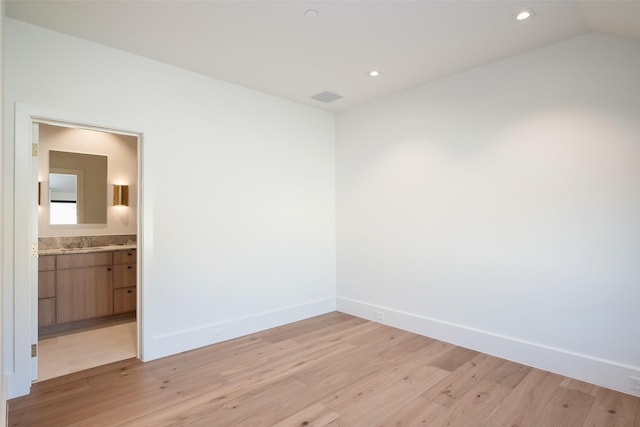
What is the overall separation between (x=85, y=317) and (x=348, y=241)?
3.51 meters

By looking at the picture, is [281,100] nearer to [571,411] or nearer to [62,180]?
[62,180]

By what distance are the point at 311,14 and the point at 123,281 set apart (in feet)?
13.3

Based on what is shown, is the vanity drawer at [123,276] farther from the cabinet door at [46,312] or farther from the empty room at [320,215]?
the cabinet door at [46,312]

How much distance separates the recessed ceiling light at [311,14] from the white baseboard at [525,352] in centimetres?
328

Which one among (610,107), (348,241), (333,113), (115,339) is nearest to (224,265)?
(115,339)

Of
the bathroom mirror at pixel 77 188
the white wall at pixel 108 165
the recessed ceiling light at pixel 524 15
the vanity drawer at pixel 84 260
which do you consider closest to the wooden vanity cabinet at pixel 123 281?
the vanity drawer at pixel 84 260

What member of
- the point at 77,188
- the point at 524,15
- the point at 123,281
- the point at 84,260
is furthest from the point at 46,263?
the point at 524,15

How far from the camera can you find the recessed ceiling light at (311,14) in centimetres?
253

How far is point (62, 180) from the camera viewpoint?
4.64 m

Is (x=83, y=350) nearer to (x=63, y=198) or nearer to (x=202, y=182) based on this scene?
(x=202, y=182)

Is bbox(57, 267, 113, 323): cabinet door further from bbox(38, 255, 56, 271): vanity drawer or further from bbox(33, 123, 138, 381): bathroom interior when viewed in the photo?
bbox(38, 255, 56, 271): vanity drawer

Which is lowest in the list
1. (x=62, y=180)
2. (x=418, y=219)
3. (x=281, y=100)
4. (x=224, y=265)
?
(x=224, y=265)

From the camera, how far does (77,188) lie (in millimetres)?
4754

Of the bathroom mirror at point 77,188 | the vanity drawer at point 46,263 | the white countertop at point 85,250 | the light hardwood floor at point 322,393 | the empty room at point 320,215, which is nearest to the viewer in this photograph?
the light hardwood floor at point 322,393
